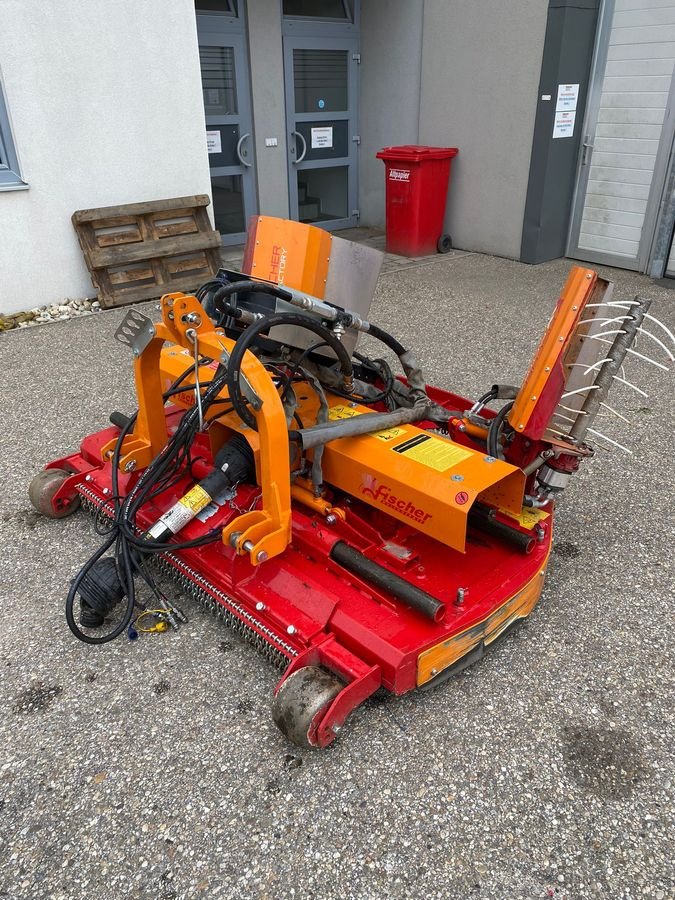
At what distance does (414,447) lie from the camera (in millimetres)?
2729

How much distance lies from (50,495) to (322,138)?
7.06 m

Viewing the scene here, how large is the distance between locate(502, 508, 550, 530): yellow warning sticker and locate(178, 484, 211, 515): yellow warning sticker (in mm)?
1186

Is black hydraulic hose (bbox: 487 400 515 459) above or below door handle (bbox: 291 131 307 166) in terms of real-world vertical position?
below

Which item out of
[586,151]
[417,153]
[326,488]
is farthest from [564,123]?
[326,488]

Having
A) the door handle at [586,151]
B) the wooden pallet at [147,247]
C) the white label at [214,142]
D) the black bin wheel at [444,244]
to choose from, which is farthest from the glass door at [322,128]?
the door handle at [586,151]

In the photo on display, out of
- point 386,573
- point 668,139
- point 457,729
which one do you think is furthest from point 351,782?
point 668,139

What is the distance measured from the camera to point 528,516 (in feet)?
9.20

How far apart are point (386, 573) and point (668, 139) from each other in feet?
21.0

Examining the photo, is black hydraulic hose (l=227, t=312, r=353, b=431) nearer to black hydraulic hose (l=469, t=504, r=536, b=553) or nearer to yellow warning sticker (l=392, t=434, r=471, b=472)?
yellow warning sticker (l=392, t=434, r=471, b=472)

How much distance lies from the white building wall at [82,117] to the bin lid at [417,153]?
2.23 metres

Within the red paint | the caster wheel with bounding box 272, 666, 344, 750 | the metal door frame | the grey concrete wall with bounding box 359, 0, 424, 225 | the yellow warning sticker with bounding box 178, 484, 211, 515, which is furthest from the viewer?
the grey concrete wall with bounding box 359, 0, 424, 225

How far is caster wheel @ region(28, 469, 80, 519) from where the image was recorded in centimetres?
337

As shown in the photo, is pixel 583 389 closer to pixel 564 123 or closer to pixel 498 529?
pixel 498 529

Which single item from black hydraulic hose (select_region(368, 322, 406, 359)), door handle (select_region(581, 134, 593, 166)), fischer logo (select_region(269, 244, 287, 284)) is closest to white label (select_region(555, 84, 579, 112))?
door handle (select_region(581, 134, 593, 166))
